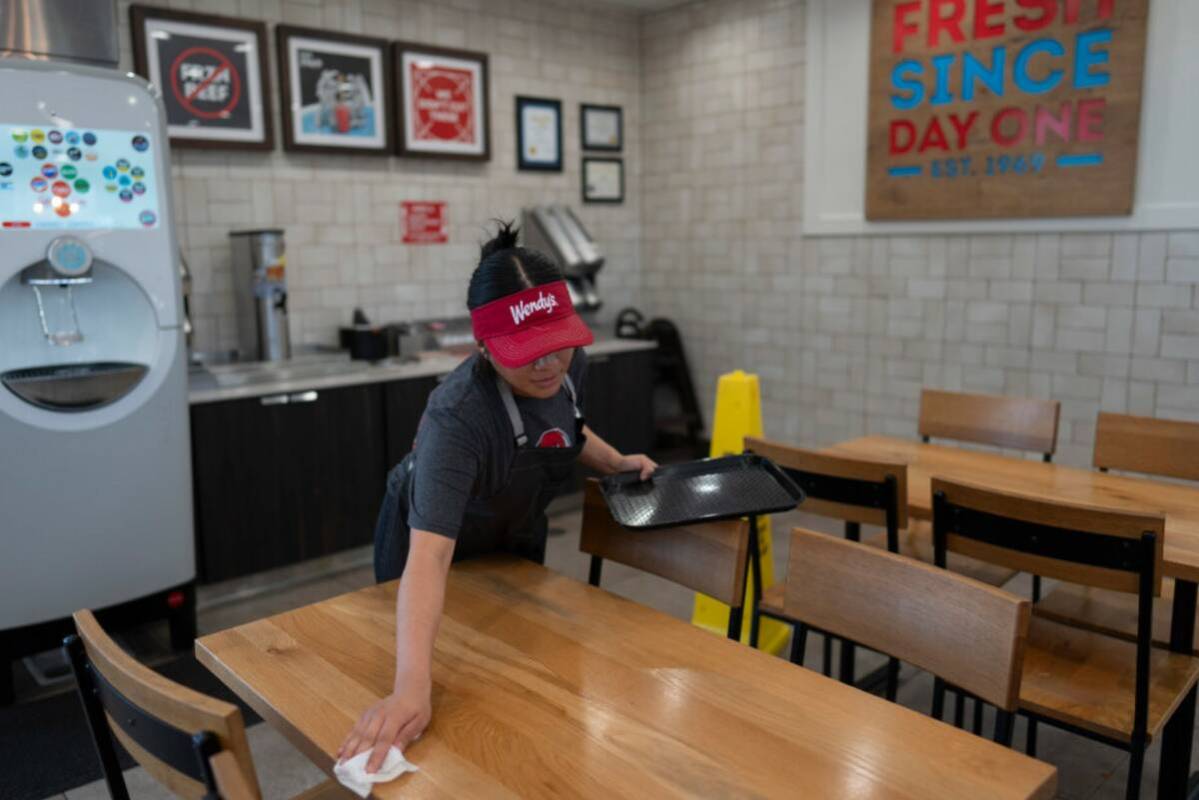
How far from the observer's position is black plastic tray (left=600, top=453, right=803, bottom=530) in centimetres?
163

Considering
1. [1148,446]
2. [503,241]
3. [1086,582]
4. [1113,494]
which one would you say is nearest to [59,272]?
[503,241]

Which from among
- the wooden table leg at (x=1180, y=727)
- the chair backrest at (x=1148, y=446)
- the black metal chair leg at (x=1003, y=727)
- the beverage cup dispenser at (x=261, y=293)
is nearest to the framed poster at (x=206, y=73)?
the beverage cup dispenser at (x=261, y=293)

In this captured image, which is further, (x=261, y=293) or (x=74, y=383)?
(x=261, y=293)

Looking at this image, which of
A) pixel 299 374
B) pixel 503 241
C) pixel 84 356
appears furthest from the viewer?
pixel 299 374

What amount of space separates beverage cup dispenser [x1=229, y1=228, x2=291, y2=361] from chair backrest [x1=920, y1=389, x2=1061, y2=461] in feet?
8.52

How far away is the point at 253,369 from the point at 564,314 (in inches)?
104

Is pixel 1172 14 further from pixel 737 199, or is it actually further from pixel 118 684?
pixel 118 684

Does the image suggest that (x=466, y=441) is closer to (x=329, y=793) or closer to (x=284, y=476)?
(x=329, y=793)

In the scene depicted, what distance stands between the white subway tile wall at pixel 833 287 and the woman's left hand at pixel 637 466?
274cm

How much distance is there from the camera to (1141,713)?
1.69 meters

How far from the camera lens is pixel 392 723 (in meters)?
1.15

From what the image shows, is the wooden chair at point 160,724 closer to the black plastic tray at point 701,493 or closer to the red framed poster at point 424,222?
the black plastic tray at point 701,493

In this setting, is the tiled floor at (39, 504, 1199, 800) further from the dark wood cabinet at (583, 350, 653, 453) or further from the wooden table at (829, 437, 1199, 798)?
the dark wood cabinet at (583, 350, 653, 453)

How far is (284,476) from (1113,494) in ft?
9.24
